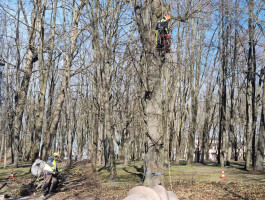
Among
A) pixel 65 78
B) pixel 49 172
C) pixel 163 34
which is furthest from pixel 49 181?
pixel 65 78

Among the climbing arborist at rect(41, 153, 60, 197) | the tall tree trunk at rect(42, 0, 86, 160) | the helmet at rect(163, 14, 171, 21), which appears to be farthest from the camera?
the tall tree trunk at rect(42, 0, 86, 160)

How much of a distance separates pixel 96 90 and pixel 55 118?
3.40 metres

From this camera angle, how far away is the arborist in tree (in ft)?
37.3

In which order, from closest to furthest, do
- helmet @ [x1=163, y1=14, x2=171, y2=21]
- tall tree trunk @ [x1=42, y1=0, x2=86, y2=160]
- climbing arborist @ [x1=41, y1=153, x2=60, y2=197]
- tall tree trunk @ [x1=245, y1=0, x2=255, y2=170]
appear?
helmet @ [x1=163, y1=14, x2=171, y2=21], climbing arborist @ [x1=41, y1=153, x2=60, y2=197], tall tree trunk @ [x1=245, y1=0, x2=255, y2=170], tall tree trunk @ [x1=42, y1=0, x2=86, y2=160]

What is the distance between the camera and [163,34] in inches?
451

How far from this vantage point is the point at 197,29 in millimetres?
28859

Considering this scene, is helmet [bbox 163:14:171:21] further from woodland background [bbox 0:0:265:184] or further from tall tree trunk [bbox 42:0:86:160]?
tall tree trunk [bbox 42:0:86:160]

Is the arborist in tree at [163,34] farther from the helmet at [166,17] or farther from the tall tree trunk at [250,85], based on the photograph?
the tall tree trunk at [250,85]

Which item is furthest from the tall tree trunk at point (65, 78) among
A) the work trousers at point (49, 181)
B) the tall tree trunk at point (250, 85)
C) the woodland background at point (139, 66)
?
the tall tree trunk at point (250, 85)

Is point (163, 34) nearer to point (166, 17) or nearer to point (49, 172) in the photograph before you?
point (166, 17)

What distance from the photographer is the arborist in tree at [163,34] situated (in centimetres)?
1138

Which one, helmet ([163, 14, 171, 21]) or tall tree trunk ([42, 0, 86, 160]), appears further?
tall tree trunk ([42, 0, 86, 160])

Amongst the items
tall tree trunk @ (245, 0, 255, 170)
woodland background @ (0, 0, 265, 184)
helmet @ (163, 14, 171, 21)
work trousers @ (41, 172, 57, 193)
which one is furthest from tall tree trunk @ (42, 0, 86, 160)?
helmet @ (163, 14, 171, 21)

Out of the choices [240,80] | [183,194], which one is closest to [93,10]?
[183,194]
